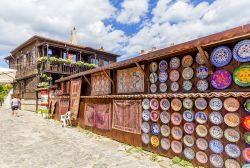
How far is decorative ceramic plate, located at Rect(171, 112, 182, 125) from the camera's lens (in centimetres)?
618

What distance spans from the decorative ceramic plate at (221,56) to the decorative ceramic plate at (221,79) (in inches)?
7.9

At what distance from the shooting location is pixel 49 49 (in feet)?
76.9

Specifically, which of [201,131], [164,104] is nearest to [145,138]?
[164,104]

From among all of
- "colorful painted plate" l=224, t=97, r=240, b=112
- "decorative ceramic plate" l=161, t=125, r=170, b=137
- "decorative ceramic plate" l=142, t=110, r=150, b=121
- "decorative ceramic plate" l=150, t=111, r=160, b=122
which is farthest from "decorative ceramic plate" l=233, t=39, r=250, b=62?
"decorative ceramic plate" l=142, t=110, r=150, b=121

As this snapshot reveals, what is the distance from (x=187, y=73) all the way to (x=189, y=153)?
7.34ft

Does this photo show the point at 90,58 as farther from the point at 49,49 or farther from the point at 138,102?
the point at 138,102

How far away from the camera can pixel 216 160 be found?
16.9ft

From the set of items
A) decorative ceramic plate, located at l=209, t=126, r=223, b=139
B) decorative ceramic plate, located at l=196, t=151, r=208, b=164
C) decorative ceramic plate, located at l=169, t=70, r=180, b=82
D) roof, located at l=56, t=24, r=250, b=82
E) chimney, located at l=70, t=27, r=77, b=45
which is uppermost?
chimney, located at l=70, t=27, r=77, b=45

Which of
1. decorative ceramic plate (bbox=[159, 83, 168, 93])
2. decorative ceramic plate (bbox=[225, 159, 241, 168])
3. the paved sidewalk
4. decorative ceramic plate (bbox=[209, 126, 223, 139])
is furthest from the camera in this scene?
decorative ceramic plate (bbox=[159, 83, 168, 93])

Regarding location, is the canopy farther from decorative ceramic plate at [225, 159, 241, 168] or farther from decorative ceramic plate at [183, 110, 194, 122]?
decorative ceramic plate at [225, 159, 241, 168]

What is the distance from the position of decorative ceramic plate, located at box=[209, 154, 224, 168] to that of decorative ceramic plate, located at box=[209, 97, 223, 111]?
1153 mm

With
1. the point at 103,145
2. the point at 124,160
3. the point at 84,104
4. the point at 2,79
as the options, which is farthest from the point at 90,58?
the point at 124,160

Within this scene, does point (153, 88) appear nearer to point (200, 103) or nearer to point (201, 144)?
point (200, 103)

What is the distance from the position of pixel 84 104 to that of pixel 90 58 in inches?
637
